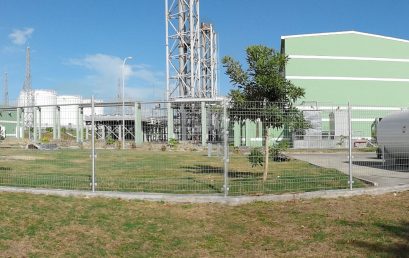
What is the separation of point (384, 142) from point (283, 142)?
6.38m

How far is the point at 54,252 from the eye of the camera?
6695 millimetres

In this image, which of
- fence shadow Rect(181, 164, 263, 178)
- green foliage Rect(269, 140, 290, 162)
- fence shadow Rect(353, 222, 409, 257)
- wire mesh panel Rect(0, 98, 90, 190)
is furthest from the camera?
fence shadow Rect(181, 164, 263, 178)

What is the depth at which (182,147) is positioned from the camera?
1229 cm

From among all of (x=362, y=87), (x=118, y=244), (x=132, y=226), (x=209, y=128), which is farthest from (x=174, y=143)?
(x=362, y=87)

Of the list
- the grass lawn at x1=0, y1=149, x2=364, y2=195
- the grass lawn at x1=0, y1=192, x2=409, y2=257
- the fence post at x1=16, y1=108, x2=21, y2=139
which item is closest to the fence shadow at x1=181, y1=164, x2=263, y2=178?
the grass lawn at x1=0, y1=149, x2=364, y2=195

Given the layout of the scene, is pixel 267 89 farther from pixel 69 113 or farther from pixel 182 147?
pixel 69 113

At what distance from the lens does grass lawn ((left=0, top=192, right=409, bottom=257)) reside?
685 cm

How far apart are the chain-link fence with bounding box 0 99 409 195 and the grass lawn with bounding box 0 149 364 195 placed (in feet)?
0.09

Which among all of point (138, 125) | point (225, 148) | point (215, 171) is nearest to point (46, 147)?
point (138, 125)

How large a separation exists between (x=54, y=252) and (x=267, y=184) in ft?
21.2

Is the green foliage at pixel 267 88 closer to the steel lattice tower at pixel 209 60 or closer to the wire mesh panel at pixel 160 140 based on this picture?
the wire mesh panel at pixel 160 140

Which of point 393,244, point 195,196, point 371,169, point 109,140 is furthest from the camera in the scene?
point 371,169

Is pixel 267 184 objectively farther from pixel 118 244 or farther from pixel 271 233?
pixel 118 244

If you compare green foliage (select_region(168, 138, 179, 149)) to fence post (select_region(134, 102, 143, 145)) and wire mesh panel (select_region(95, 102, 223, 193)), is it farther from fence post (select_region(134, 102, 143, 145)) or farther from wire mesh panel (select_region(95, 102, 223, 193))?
fence post (select_region(134, 102, 143, 145))
